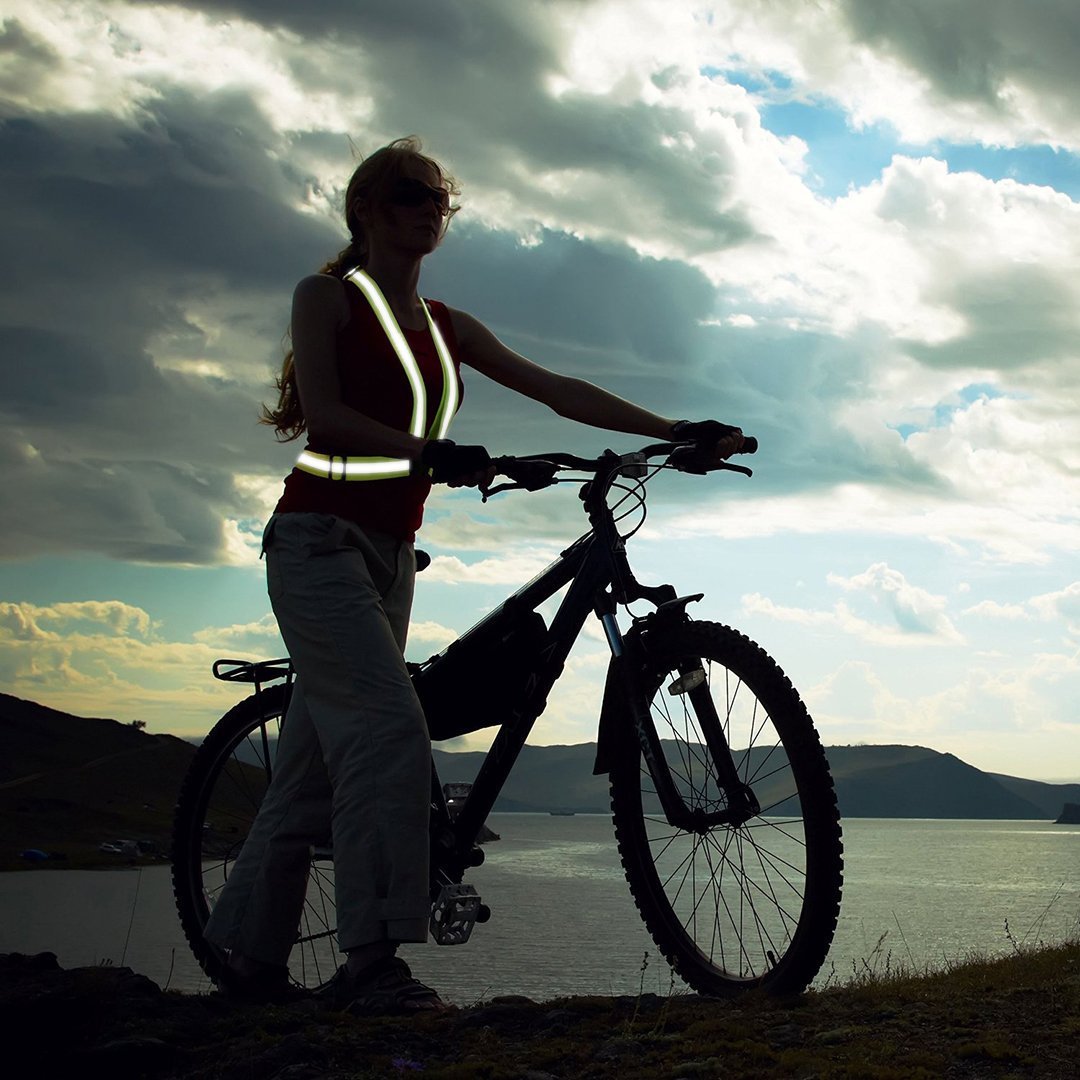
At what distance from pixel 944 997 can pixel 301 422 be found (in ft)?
10.3

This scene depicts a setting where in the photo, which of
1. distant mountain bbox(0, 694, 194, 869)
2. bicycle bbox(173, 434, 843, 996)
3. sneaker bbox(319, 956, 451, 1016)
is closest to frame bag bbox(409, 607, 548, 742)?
bicycle bbox(173, 434, 843, 996)

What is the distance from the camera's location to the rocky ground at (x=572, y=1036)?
125 inches

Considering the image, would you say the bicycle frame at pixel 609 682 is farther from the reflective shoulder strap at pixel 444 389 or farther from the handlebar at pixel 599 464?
the reflective shoulder strap at pixel 444 389

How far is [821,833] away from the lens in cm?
397

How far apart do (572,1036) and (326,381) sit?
2.38 meters

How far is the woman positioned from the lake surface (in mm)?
720

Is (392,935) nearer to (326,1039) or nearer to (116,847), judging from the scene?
(326,1039)

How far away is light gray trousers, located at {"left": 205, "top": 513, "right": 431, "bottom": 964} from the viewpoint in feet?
13.4

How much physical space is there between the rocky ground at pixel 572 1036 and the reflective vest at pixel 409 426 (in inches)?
74.7

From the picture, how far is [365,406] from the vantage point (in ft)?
14.6

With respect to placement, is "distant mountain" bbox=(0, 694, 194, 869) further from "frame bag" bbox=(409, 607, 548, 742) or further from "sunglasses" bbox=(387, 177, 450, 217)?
"sunglasses" bbox=(387, 177, 450, 217)

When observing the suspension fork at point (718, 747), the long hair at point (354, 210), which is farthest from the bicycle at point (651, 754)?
the long hair at point (354, 210)

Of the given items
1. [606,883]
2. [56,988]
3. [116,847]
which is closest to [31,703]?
[116,847]

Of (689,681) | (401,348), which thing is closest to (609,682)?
(689,681)
